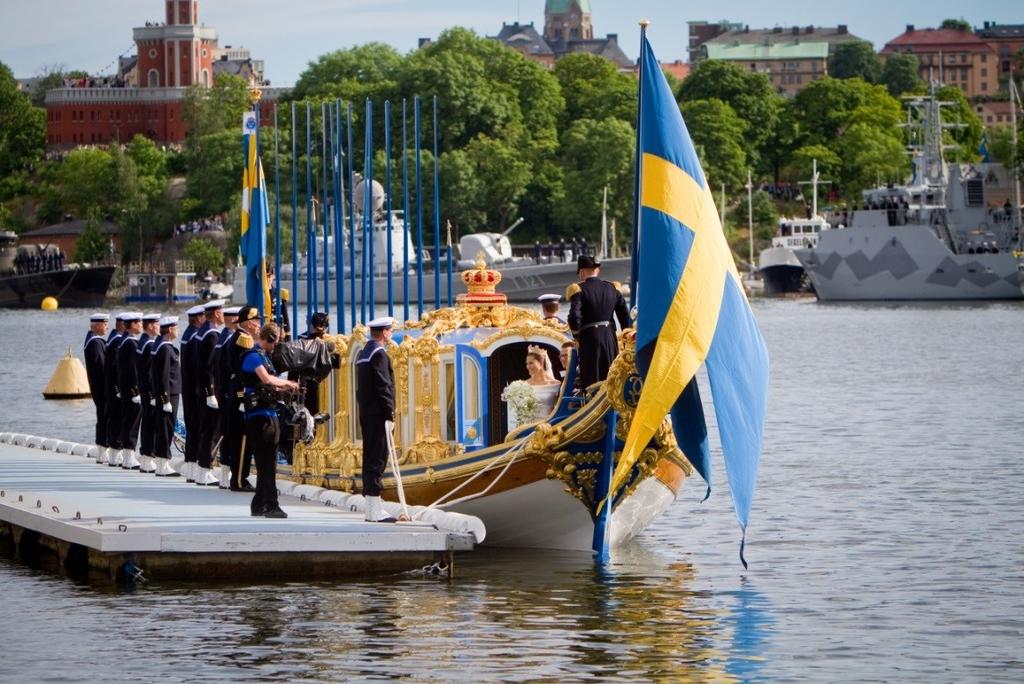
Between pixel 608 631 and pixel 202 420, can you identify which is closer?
pixel 608 631

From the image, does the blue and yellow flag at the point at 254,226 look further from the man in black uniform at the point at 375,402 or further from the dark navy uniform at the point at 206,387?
the man in black uniform at the point at 375,402

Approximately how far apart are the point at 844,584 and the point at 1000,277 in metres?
111

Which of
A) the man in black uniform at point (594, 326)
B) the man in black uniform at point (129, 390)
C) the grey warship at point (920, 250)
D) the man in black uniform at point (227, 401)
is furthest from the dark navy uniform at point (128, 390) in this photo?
the grey warship at point (920, 250)

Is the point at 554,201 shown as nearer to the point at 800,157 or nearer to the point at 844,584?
the point at 800,157

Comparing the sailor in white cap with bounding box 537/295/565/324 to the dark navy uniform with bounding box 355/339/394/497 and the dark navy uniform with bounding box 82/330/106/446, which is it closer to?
the dark navy uniform with bounding box 355/339/394/497

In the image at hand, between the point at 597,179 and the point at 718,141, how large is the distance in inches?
707

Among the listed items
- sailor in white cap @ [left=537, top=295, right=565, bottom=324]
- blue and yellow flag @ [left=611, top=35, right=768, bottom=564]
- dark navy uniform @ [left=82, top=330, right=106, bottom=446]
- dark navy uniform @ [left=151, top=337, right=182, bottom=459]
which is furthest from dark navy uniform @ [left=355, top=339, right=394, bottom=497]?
dark navy uniform @ [left=82, top=330, right=106, bottom=446]

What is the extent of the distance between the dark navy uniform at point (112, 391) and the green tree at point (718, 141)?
135038 millimetres

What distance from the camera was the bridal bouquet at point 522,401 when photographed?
1021 inches

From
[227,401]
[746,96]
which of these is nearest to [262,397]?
[227,401]

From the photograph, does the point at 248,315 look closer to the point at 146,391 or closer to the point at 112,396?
the point at 146,391

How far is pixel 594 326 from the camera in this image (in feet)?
82.0

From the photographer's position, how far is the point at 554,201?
16050 centimetres

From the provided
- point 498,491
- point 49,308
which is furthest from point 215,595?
point 49,308
